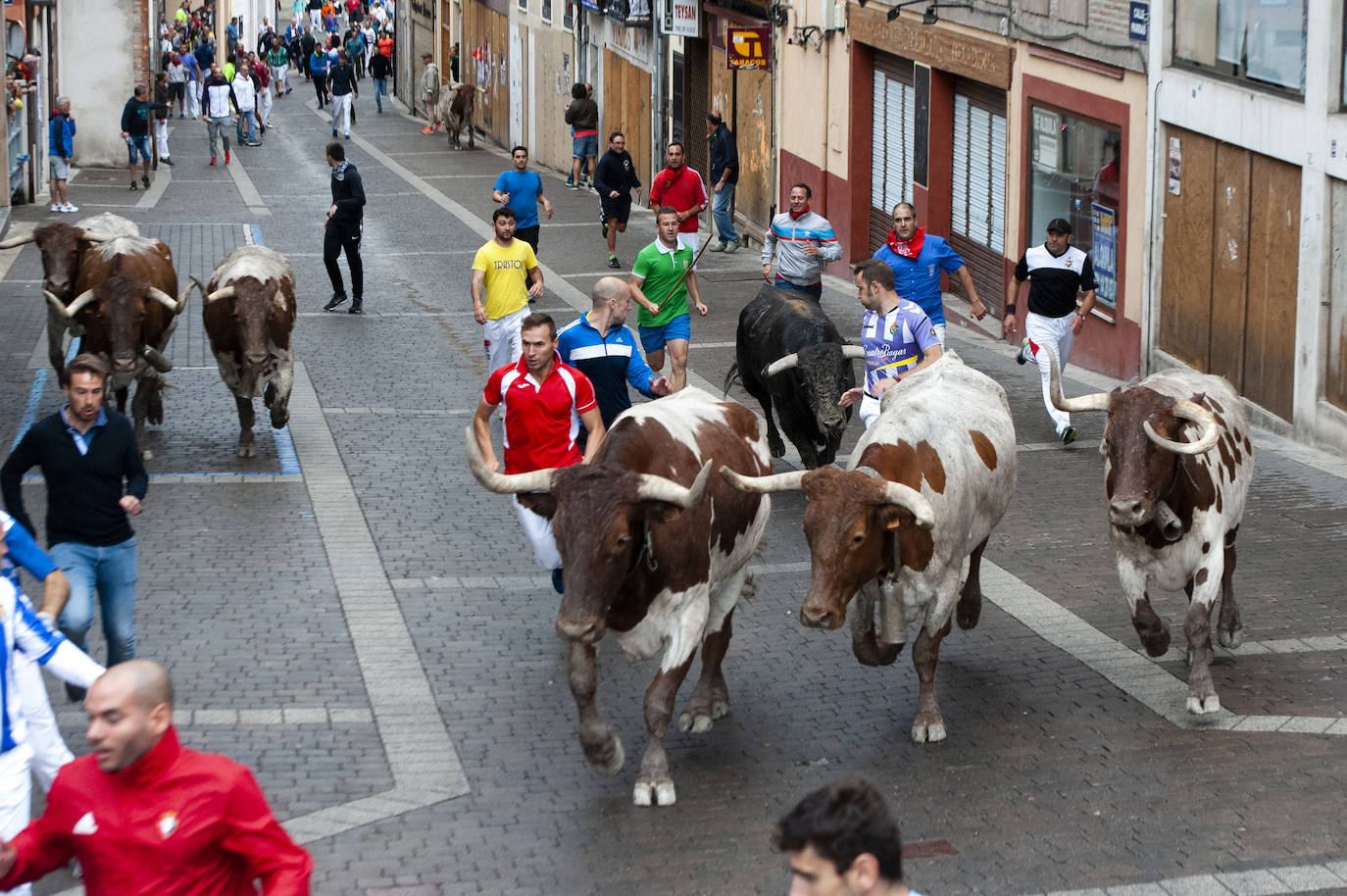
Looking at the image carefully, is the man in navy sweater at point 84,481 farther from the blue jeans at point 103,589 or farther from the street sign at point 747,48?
the street sign at point 747,48

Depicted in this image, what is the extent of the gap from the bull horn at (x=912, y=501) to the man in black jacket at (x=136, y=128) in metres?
28.1

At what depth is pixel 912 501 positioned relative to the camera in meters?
7.93

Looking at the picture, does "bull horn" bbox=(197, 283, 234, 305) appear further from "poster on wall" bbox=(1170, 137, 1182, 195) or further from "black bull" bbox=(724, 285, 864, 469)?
"poster on wall" bbox=(1170, 137, 1182, 195)

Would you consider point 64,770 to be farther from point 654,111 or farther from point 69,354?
point 654,111

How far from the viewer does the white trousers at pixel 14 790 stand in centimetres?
614

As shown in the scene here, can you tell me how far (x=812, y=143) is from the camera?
88.4 feet

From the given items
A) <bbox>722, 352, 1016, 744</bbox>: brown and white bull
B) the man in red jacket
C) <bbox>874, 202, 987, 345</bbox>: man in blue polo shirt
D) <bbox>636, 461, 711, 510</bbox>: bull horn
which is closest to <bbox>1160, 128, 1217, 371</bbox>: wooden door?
<bbox>874, 202, 987, 345</bbox>: man in blue polo shirt

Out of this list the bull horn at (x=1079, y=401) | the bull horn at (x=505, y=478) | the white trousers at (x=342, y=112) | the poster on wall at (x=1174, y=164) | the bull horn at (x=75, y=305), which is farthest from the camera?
the white trousers at (x=342, y=112)

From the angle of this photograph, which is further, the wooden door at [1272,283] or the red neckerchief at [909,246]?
the wooden door at [1272,283]


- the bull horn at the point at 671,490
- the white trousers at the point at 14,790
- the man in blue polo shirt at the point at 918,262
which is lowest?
the white trousers at the point at 14,790

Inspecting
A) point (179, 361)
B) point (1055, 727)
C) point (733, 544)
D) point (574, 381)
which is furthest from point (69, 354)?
point (1055, 727)

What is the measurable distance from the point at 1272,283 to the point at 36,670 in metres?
11.7

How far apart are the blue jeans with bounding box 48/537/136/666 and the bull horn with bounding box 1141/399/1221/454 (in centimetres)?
502

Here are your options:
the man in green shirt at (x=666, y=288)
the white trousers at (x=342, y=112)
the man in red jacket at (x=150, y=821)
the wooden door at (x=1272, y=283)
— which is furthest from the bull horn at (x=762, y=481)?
the white trousers at (x=342, y=112)
